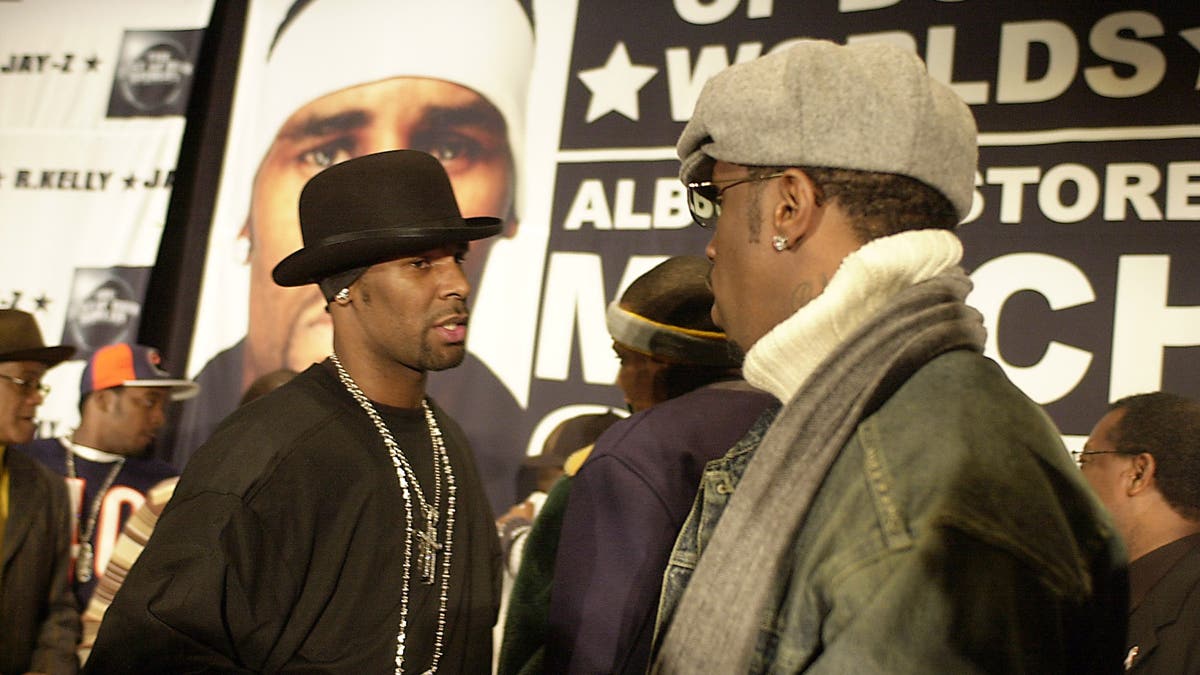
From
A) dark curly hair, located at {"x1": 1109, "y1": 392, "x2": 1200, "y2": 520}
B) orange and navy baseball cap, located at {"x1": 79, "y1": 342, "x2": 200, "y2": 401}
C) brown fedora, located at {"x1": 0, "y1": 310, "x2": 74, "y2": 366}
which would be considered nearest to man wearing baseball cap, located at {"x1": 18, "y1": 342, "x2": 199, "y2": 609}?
orange and navy baseball cap, located at {"x1": 79, "y1": 342, "x2": 200, "y2": 401}

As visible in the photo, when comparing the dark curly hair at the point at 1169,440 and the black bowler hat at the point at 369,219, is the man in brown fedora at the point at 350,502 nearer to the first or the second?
the black bowler hat at the point at 369,219

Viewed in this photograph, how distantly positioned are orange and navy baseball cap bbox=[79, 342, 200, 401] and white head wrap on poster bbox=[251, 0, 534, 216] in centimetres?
123

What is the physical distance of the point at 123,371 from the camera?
16.0 ft

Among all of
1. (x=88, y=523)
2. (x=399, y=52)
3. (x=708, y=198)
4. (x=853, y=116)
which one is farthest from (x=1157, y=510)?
(x=399, y=52)

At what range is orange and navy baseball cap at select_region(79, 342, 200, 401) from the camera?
4.82m

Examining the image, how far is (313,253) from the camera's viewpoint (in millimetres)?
2189

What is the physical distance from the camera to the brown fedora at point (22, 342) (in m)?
3.84

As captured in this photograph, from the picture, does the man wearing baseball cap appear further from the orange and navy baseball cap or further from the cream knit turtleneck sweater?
the cream knit turtleneck sweater

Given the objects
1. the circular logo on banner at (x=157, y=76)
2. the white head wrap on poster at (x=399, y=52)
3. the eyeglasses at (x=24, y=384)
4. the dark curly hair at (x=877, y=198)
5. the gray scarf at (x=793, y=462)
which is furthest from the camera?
the circular logo on banner at (x=157, y=76)

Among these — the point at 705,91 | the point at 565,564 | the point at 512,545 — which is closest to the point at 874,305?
the point at 705,91

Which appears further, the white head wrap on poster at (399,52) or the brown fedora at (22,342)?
the white head wrap on poster at (399,52)

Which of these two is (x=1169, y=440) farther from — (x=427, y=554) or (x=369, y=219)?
(x=369, y=219)

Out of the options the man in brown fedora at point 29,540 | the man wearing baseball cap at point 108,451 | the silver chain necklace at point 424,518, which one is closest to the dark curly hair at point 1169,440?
the silver chain necklace at point 424,518

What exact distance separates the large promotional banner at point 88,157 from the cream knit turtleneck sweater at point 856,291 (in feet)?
16.3
